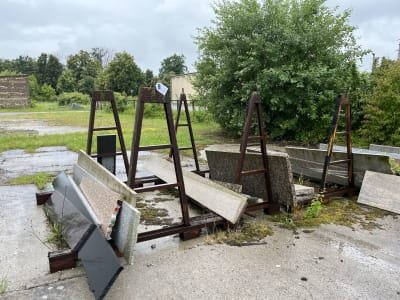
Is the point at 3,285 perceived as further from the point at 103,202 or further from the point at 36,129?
the point at 36,129

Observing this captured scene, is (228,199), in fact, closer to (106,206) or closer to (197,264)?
(197,264)

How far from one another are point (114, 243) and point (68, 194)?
128cm

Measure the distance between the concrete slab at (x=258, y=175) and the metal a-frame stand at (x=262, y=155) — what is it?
99 millimetres

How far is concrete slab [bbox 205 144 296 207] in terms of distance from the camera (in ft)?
12.7

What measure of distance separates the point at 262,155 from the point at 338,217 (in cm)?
117

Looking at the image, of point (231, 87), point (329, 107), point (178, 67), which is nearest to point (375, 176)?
point (329, 107)

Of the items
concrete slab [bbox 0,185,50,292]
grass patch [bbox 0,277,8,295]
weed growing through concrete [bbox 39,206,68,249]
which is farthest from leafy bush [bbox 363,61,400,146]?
grass patch [bbox 0,277,8,295]

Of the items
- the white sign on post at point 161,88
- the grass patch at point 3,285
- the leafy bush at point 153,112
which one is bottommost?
the grass patch at point 3,285

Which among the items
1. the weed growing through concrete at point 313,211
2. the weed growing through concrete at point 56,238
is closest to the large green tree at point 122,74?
the weed growing through concrete at point 56,238

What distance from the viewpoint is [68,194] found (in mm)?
3781

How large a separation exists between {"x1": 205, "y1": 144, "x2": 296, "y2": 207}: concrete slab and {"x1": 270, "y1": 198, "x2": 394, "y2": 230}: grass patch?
211 millimetres

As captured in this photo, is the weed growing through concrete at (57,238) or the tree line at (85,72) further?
the tree line at (85,72)

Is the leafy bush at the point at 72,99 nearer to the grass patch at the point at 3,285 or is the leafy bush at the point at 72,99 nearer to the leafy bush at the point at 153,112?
the leafy bush at the point at 153,112

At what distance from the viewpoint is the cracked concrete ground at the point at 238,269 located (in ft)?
7.99
